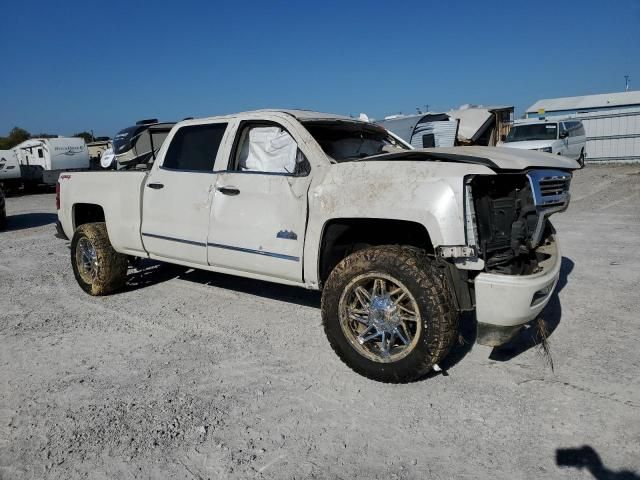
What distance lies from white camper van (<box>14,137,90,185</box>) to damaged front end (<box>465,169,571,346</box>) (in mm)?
20166

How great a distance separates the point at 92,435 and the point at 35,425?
43 centimetres

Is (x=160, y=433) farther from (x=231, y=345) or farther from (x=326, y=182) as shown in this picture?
(x=326, y=182)

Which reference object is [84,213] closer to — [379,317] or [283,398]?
[283,398]

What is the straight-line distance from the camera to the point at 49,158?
68.4 feet

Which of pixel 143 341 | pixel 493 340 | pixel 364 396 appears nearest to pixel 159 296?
pixel 143 341

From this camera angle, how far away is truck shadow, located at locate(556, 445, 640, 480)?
2.46m

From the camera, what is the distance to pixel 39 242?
31.4ft

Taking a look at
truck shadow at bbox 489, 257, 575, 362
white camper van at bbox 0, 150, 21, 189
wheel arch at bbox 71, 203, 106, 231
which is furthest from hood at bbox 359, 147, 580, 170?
white camper van at bbox 0, 150, 21, 189

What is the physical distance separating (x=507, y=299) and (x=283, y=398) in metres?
1.56

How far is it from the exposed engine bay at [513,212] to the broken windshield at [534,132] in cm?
1544

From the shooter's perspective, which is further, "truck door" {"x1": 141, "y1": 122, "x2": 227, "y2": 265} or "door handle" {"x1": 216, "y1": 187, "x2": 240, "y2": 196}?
"truck door" {"x1": 141, "y1": 122, "x2": 227, "y2": 265}

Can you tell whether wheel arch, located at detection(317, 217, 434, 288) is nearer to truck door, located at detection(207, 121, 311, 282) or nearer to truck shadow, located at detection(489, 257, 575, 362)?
truck door, located at detection(207, 121, 311, 282)

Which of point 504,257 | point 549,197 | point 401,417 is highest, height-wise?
point 549,197

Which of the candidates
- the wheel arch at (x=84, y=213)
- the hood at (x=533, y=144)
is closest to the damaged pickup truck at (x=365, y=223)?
the wheel arch at (x=84, y=213)
